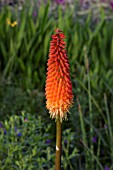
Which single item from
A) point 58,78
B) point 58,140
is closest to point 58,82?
point 58,78

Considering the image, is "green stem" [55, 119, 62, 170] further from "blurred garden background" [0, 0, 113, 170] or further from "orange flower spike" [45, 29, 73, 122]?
"blurred garden background" [0, 0, 113, 170]

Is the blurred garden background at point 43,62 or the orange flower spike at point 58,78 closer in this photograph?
the orange flower spike at point 58,78

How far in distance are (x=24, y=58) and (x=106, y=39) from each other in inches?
32.3

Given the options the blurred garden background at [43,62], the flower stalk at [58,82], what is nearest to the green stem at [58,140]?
the flower stalk at [58,82]

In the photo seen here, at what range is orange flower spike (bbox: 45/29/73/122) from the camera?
188 cm

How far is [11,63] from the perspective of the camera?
485 cm

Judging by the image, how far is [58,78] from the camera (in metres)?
1.90

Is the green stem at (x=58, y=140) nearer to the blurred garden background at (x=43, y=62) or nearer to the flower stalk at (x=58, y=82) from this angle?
the flower stalk at (x=58, y=82)

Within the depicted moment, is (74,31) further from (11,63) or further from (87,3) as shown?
(87,3)

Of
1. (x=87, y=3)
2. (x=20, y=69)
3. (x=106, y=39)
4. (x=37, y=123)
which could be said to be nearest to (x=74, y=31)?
(x=106, y=39)

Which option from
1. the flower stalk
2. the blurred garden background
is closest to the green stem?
the flower stalk

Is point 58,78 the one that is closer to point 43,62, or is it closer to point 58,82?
point 58,82

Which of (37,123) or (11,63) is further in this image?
(11,63)

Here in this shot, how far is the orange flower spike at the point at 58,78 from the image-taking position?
1884mm
